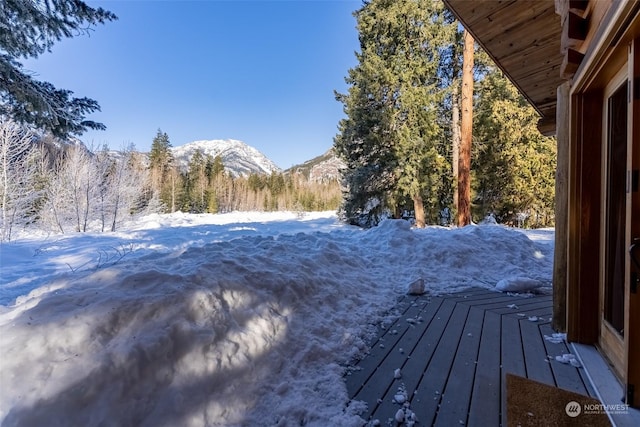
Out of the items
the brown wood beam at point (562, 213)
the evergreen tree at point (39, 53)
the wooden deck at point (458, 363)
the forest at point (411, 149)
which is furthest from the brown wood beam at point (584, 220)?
the forest at point (411, 149)

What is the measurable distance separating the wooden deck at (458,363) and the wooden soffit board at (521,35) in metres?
2.51

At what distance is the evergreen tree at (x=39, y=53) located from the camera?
176 inches

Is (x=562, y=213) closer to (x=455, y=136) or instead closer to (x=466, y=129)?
(x=466, y=129)

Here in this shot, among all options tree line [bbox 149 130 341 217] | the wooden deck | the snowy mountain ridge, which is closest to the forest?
the wooden deck

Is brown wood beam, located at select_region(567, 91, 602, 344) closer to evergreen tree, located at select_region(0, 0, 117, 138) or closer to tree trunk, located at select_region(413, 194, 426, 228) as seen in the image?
evergreen tree, located at select_region(0, 0, 117, 138)

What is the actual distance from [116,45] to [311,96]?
15.1 metres

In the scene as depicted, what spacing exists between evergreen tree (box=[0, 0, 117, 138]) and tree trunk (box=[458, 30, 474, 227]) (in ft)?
28.7

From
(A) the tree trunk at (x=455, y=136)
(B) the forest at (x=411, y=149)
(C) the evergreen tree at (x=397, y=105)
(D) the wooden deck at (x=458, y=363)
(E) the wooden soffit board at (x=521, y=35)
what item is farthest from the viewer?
(A) the tree trunk at (x=455, y=136)

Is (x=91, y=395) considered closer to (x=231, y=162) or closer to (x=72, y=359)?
(x=72, y=359)

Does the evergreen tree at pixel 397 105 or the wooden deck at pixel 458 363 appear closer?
the wooden deck at pixel 458 363

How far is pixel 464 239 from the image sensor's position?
207 inches

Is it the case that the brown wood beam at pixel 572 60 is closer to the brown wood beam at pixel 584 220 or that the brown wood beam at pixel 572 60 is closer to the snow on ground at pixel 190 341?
the brown wood beam at pixel 584 220

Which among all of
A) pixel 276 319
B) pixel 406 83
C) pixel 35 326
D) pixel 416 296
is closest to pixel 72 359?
pixel 35 326

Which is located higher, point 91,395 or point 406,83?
point 406,83
